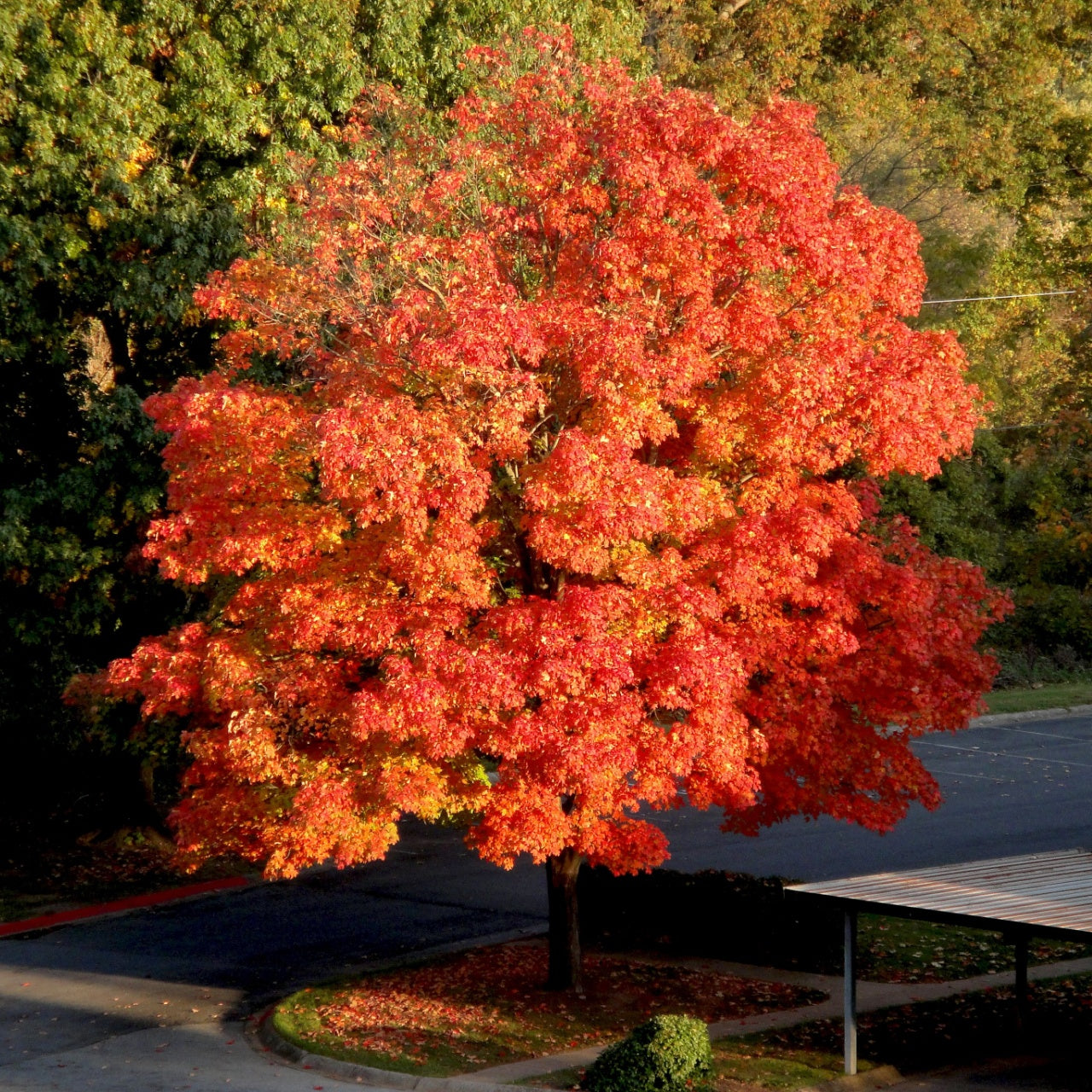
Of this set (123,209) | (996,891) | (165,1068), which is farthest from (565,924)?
(123,209)

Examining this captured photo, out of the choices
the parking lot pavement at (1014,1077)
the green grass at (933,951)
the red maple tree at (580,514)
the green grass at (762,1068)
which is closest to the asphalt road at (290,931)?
the green grass at (762,1068)

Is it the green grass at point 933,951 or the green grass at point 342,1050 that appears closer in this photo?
the green grass at point 342,1050

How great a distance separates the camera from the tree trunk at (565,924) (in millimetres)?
14672

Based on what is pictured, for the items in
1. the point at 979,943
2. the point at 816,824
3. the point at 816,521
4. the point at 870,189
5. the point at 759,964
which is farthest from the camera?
the point at 870,189

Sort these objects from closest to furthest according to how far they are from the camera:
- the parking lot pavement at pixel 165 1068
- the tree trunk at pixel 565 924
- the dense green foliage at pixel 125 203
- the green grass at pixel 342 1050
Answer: the parking lot pavement at pixel 165 1068
the green grass at pixel 342 1050
the tree trunk at pixel 565 924
the dense green foliage at pixel 125 203

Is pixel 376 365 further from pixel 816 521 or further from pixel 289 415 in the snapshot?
pixel 816 521

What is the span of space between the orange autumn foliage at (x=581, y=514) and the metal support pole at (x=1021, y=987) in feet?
5.84

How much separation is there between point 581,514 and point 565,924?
528 cm

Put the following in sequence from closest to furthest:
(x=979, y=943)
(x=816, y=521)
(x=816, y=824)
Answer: (x=816, y=521)
(x=979, y=943)
(x=816, y=824)

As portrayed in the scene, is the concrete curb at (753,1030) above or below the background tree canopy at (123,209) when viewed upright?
below

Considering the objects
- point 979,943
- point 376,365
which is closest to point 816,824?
point 979,943

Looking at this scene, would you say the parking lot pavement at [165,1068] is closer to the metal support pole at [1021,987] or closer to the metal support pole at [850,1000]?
the metal support pole at [850,1000]

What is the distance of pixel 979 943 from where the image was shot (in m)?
17.1

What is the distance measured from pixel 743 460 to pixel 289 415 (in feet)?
13.3
